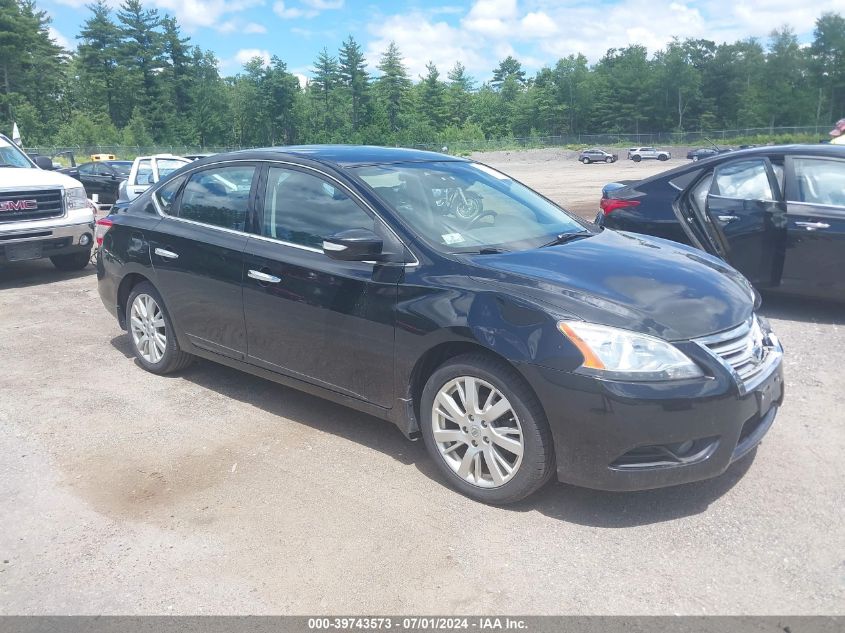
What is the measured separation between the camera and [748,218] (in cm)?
694

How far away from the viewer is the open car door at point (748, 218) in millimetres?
6812

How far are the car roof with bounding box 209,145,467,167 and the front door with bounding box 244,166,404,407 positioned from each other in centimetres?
16

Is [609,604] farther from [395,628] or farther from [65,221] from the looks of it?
[65,221]

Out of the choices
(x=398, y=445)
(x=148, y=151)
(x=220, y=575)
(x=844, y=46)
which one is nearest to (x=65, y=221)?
(x=398, y=445)

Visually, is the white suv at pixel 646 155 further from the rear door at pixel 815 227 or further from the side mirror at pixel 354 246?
the side mirror at pixel 354 246

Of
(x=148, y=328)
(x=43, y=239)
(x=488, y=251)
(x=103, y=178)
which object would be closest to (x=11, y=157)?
(x=43, y=239)

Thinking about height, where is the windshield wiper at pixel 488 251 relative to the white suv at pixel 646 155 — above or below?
above

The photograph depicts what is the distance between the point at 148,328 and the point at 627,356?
3.87 meters

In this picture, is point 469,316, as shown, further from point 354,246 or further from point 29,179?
point 29,179

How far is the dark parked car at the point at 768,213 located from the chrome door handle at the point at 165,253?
4575 millimetres

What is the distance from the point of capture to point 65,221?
9.81 m

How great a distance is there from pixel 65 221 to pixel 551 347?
27.4ft

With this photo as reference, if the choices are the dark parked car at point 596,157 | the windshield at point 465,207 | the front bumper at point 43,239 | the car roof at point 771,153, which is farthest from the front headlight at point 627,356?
the dark parked car at point 596,157

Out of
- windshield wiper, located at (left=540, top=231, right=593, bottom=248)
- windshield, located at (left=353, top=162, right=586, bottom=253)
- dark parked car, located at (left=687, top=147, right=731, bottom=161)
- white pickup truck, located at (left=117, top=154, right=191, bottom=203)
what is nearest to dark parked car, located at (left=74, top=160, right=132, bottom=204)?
white pickup truck, located at (left=117, top=154, right=191, bottom=203)
